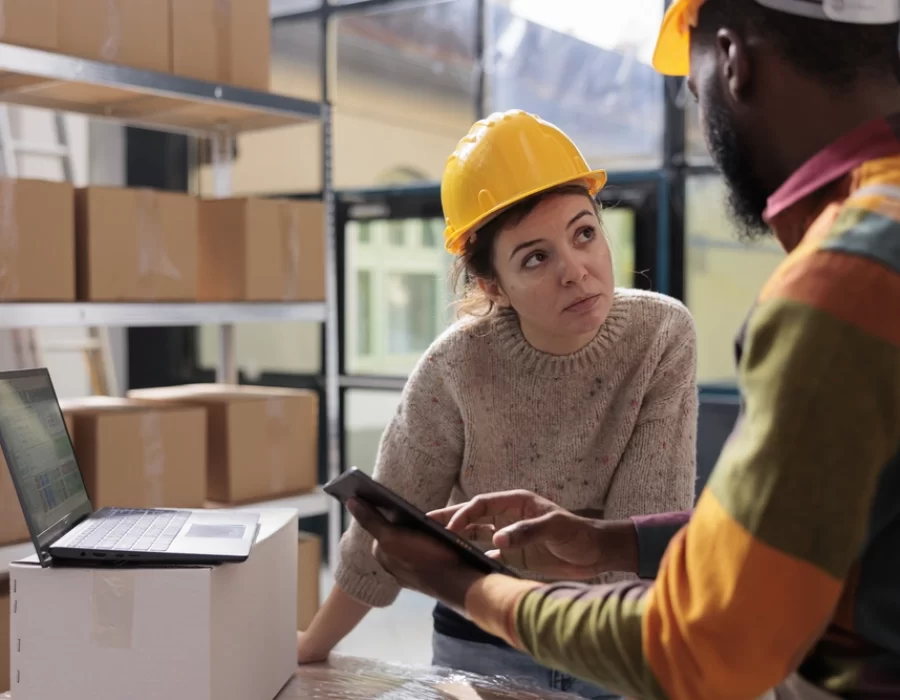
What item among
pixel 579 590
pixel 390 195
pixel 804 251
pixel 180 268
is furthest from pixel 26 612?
pixel 390 195

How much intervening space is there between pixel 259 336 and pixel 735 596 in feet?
14.0

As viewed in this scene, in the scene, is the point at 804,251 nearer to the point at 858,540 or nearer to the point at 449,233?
the point at 858,540

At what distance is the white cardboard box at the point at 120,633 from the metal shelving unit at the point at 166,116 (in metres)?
0.97

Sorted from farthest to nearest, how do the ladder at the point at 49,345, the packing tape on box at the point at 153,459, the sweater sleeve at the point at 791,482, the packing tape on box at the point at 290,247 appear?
the ladder at the point at 49,345 → the packing tape on box at the point at 290,247 → the packing tape on box at the point at 153,459 → the sweater sleeve at the point at 791,482

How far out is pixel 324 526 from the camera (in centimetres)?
463

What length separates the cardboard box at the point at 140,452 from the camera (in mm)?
2221

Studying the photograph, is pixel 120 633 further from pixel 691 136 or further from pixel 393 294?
pixel 393 294

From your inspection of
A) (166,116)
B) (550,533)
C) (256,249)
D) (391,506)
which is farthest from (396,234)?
(391,506)

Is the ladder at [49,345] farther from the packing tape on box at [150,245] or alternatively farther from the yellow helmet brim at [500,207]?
the yellow helmet brim at [500,207]

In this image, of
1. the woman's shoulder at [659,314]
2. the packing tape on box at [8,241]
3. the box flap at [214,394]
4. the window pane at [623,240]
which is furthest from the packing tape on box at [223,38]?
the window pane at [623,240]

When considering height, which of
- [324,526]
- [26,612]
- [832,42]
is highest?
[832,42]

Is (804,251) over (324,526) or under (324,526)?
over

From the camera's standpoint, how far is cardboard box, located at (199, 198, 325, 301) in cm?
259

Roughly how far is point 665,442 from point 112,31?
1.60 meters
